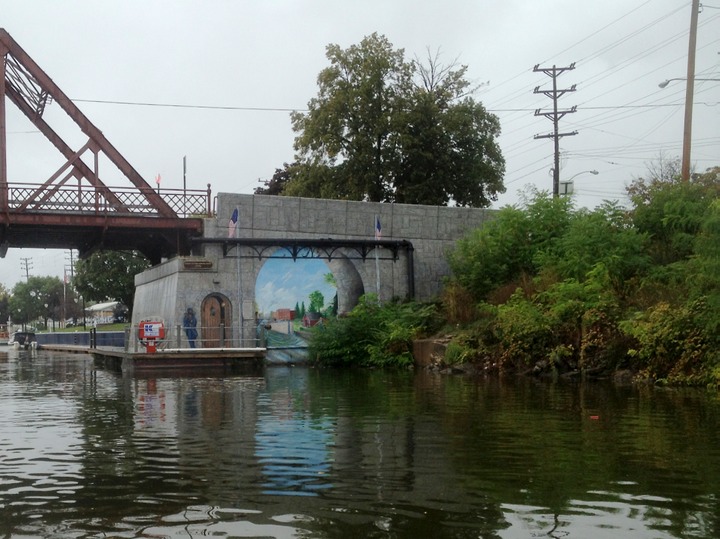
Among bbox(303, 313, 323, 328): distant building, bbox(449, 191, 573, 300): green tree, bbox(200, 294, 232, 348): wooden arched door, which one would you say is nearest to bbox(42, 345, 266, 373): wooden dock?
bbox(200, 294, 232, 348): wooden arched door

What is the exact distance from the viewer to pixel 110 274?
8056 cm

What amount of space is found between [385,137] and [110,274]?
130ft

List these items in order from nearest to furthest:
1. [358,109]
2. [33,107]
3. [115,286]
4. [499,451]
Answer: [499,451] → [33,107] → [358,109] → [115,286]

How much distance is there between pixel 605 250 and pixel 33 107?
2491 cm

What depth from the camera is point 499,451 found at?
36.7 feet

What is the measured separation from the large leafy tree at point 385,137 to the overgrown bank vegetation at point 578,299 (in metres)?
14.1

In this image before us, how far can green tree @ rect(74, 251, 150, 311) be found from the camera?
80.4m

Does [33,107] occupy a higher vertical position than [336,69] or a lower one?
lower

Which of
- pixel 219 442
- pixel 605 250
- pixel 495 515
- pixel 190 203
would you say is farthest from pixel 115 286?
pixel 495 515

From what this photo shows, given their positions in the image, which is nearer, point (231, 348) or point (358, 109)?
point (231, 348)

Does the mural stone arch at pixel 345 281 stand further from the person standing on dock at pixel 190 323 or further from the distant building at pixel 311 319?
the person standing on dock at pixel 190 323

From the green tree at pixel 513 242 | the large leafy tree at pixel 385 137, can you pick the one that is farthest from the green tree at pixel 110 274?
the green tree at pixel 513 242

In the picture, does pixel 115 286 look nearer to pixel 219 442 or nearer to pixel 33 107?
pixel 33 107

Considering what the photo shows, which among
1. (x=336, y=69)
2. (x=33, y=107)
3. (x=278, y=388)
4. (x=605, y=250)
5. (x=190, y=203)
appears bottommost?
(x=278, y=388)
